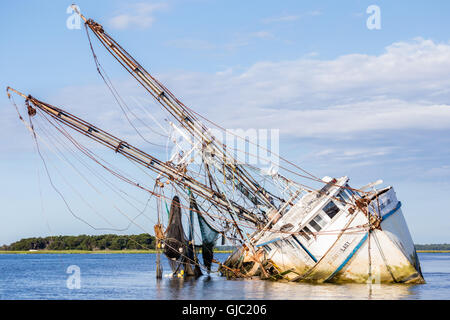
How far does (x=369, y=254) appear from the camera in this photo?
101ft

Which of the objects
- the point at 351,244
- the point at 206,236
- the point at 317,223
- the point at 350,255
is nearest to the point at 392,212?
the point at 351,244

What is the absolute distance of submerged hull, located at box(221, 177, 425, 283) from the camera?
1209 inches

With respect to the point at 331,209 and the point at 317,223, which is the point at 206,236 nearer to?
the point at 317,223

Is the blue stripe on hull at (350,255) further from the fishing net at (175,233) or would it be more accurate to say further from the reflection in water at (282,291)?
the fishing net at (175,233)

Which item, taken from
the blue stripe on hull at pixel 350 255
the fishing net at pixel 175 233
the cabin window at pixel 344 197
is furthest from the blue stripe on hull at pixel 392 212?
the fishing net at pixel 175 233

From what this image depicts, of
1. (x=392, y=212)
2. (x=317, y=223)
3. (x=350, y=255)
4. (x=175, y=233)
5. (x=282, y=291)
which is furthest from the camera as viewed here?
(x=175, y=233)

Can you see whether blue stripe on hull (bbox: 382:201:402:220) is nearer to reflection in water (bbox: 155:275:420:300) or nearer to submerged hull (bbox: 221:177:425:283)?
submerged hull (bbox: 221:177:425:283)

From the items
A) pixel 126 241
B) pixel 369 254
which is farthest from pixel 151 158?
pixel 126 241

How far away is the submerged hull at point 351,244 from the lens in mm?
30719

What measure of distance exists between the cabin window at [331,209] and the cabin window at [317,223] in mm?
827

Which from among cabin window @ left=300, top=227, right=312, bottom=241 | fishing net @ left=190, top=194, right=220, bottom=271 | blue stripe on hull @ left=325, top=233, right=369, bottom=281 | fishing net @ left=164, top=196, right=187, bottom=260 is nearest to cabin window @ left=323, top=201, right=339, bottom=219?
cabin window @ left=300, top=227, right=312, bottom=241

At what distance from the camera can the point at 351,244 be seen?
30.9 m

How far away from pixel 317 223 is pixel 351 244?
2222 mm
